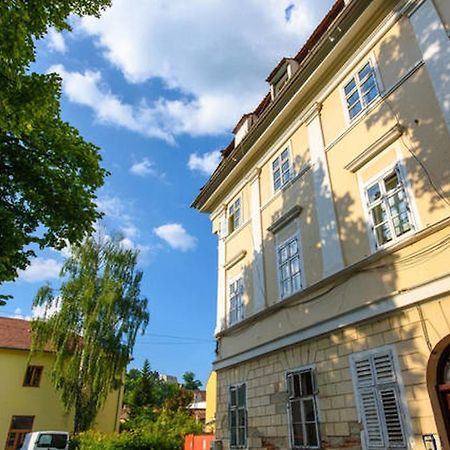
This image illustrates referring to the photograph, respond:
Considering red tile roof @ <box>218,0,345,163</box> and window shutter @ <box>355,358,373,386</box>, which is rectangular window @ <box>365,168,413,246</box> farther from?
red tile roof @ <box>218,0,345,163</box>

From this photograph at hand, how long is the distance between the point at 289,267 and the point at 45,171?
6764 mm

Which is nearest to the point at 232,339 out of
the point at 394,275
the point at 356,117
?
the point at 394,275

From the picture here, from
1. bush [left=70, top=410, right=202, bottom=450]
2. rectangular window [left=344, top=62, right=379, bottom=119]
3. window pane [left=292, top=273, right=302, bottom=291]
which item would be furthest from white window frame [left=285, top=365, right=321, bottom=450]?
bush [left=70, top=410, right=202, bottom=450]

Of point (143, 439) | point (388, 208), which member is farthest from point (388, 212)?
point (143, 439)

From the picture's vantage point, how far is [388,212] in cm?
765

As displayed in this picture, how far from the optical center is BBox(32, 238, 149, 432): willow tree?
23.2 m

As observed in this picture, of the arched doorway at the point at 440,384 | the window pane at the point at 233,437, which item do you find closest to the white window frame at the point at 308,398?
the arched doorway at the point at 440,384

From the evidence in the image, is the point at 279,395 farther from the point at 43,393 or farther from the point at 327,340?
the point at 43,393

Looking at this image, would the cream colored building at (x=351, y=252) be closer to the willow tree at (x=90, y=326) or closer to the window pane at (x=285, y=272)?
the window pane at (x=285, y=272)

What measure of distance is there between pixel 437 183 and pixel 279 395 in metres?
5.96

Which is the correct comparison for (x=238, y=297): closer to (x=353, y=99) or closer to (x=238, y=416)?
(x=238, y=416)

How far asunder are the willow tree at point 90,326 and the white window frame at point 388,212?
64.1 feet

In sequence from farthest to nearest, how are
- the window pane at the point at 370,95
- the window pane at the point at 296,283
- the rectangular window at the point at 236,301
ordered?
1. the rectangular window at the point at 236,301
2. the window pane at the point at 296,283
3. the window pane at the point at 370,95

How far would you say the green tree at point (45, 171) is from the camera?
25.4 feet
